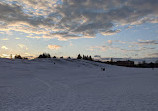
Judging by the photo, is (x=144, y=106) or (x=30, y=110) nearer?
(x=30, y=110)

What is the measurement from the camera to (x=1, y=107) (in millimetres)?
8805

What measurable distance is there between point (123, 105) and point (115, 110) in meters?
1.18

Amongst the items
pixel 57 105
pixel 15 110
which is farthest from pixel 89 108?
pixel 15 110

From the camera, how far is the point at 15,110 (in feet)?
26.8

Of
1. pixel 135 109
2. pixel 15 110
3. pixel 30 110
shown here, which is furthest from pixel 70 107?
pixel 135 109

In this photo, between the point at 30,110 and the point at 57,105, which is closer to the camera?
the point at 30,110

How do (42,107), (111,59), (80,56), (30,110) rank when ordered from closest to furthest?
(30,110)
(42,107)
(80,56)
(111,59)

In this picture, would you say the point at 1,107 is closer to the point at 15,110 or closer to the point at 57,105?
the point at 15,110

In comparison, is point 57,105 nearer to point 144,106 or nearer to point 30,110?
point 30,110

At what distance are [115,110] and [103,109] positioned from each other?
692mm

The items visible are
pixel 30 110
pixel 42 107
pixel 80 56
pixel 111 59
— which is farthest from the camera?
pixel 111 59

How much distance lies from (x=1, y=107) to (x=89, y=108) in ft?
17.9

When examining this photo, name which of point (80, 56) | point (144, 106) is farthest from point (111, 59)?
point (144, 106)

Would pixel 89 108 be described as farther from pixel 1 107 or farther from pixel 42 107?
pixel 1 107
